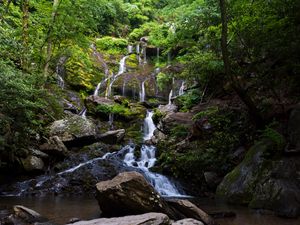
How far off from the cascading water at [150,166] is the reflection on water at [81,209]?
1.53 meters

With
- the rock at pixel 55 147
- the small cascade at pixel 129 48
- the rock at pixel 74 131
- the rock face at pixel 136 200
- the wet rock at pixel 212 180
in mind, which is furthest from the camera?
the small cascade at pixel 129 48

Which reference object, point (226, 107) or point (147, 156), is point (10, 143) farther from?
point (226, 107)

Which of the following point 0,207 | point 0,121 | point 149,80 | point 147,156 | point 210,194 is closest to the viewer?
point 0,207

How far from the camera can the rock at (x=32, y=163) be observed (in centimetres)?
1099

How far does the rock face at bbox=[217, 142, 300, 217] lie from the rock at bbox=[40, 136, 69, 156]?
240 inches

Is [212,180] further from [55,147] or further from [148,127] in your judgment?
[148,127]

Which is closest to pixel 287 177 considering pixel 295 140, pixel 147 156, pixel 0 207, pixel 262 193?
pixel 262 193

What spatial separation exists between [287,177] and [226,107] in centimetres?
485

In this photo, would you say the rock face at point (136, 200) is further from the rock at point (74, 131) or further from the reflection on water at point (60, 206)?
the rock at point (74, 131)

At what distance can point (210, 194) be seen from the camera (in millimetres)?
9953

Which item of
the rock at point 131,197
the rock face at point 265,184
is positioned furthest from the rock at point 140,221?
the rock face at point 265,184

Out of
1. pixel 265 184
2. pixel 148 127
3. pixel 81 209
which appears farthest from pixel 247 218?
pixel 148 127

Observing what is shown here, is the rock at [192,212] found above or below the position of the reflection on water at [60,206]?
above

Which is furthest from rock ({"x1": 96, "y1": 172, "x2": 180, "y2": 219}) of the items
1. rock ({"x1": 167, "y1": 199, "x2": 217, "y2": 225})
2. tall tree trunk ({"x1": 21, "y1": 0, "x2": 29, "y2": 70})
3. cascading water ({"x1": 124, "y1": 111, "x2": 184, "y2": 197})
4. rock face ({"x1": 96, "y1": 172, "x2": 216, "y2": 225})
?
tall tree trunk ({"x1": 21, "y1": 0, "x2": 29, "y2": 70})
